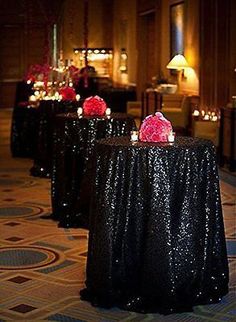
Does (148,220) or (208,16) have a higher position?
(208,16)

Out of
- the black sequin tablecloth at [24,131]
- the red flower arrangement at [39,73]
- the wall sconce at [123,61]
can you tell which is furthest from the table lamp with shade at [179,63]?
the wall sconce at [123,61]

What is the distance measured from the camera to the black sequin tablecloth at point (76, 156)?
5844 millimetres

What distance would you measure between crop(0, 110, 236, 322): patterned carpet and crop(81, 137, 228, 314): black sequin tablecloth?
0.12 meters

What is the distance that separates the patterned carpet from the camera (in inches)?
151

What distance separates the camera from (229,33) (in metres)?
11.3

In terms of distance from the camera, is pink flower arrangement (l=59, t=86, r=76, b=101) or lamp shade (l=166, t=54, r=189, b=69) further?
lamp shade (l=166, t=54, r=189, b=69)

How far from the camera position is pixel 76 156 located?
233 inches

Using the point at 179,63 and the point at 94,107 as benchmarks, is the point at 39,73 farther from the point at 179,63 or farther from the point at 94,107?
the point at 94,107

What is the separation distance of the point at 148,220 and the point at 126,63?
49.8 ft

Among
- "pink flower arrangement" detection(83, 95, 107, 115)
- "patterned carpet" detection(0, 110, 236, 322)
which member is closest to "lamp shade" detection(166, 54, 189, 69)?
"patterned carpet" detection(0, 110, 236, 322)

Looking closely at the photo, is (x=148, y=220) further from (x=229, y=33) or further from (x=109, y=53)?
(x=109, y=53)

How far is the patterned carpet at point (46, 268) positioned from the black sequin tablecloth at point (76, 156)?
190mm

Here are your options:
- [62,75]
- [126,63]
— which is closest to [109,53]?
[126,63]

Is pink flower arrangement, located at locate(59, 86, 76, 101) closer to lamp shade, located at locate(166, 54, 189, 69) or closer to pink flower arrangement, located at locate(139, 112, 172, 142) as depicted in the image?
pink flower arrangement, located at locate(139, 112, 172, 142)
